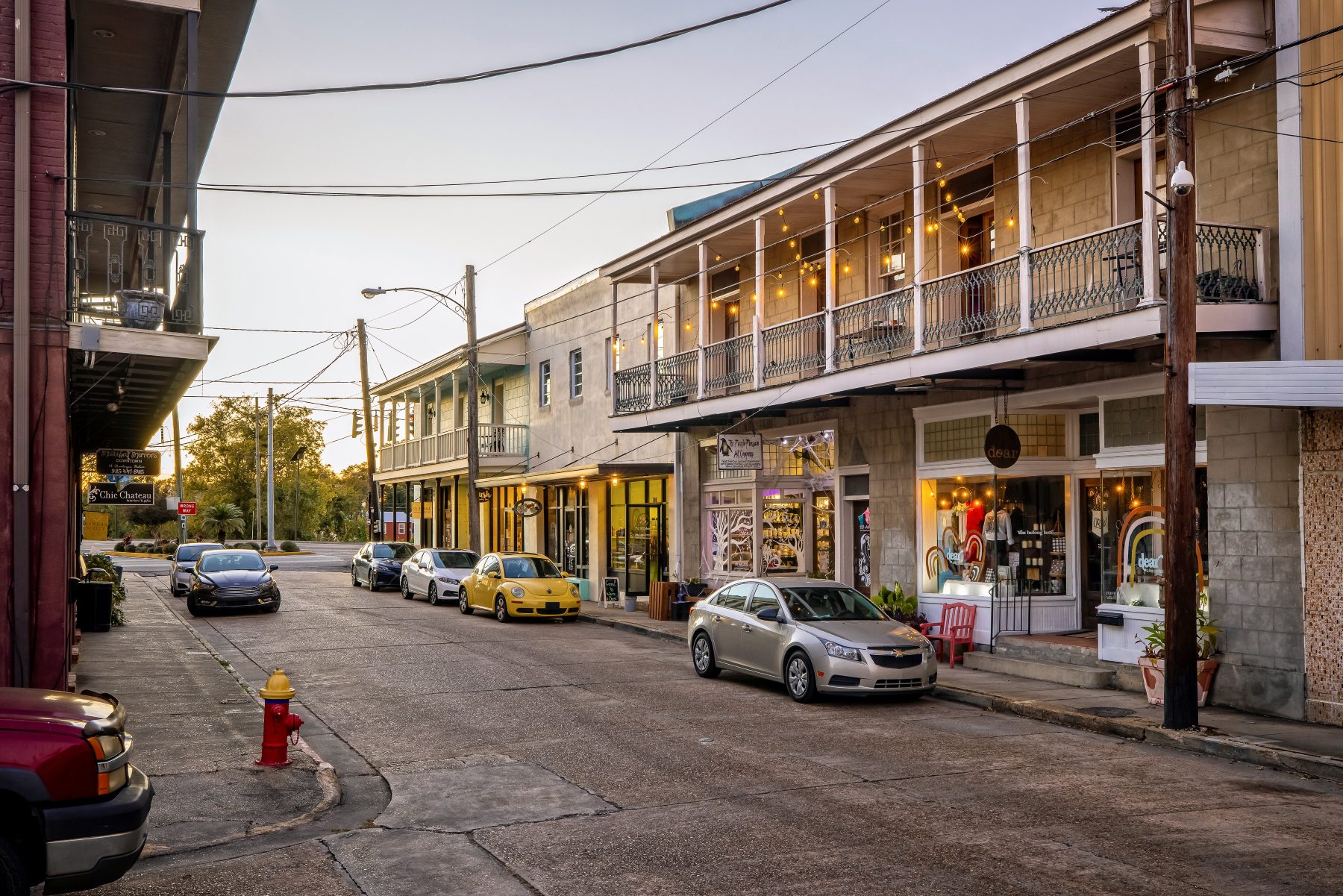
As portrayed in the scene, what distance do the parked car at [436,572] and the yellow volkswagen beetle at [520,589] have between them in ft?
6.62

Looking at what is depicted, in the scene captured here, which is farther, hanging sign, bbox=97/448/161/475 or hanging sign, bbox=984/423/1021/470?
hanging sign, bbox=97/448/161/475

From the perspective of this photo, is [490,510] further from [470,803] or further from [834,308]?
[470,803]

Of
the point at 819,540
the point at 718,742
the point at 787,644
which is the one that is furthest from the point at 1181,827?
the point at 819,540

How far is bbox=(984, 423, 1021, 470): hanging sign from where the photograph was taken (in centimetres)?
1647

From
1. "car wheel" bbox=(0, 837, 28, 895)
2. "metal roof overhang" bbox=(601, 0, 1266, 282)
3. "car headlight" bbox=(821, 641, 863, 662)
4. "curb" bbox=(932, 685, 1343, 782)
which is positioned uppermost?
"metal roof overhang" bbox=(601, 0, 1266, 282)

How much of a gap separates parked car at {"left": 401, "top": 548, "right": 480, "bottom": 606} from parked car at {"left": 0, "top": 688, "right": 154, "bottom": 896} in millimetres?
22470

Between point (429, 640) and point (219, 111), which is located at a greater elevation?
point (219, 111)

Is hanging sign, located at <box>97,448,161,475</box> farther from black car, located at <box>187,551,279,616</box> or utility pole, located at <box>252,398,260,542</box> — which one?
utility pole, located at <box>252,398,260,542</box>

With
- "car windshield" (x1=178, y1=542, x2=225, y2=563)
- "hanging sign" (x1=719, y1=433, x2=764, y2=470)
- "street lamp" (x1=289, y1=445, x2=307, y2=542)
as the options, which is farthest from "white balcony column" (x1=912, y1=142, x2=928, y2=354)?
"street lamp" (x1=289, y1=445, x2=307, y2=542)

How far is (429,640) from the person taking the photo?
20.8 meters

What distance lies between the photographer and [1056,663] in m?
15.6

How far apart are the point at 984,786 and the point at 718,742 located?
112 inches

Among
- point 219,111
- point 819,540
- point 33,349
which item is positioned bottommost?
point 819,540

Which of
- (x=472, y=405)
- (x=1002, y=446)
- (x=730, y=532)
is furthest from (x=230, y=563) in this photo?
(x=1002, y=446)
